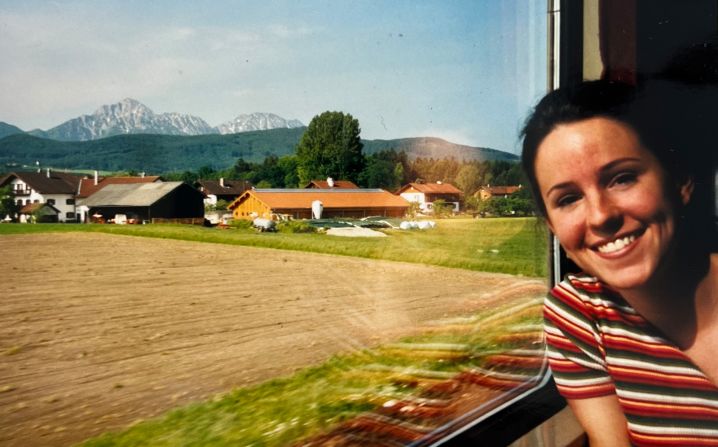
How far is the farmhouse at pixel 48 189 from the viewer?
1263 millimetres

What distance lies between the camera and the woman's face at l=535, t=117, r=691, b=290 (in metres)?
1.75

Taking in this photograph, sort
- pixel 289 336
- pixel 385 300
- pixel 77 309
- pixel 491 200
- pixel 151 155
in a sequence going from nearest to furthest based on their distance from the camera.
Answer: pixel 77 309 < pixel 151 155 < pixel 289 336 < pixel 385 300 < pixel 491 200

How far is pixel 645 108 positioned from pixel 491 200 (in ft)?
2.50

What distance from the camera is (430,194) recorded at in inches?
88.3

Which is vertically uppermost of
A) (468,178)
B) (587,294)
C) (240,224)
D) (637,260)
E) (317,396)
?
(468,178)

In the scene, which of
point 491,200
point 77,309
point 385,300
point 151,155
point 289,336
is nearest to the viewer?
point 77,309

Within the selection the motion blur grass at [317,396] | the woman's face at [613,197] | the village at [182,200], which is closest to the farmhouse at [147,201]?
the village at [182,200]

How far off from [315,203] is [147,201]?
0.45 m

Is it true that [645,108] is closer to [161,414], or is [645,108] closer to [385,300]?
[385,300]

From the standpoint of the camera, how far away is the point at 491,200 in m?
2.48

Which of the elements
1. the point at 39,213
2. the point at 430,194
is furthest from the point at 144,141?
the point at 430,194

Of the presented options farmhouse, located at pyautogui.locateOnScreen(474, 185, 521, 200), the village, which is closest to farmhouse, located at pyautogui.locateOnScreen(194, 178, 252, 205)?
the village

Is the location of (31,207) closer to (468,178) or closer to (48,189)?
(48,189)

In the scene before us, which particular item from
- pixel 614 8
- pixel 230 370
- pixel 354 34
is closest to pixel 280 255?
pixel 230 370
